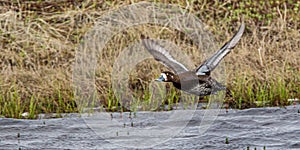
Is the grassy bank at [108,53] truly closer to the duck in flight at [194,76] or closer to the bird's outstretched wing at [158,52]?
the duck in flight at [194,76]

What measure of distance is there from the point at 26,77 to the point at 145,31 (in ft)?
8.80

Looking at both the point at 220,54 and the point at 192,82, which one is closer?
the point at 220,54

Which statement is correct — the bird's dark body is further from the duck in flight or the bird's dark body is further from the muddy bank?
the muddy bank

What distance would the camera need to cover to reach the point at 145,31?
11.8 metres

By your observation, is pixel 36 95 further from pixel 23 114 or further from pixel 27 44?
pixel 27 44

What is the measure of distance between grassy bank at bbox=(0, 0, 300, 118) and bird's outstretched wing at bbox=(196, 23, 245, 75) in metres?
2.20

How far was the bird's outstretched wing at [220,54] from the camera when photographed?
6.38 metres

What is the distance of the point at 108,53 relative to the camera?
37.1 ft

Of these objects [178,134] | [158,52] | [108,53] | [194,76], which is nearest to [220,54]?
[194,76]

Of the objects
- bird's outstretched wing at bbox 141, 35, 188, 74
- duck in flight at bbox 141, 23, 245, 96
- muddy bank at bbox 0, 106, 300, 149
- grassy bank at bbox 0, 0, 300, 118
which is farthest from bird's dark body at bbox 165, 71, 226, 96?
Answer: grassy bank at bbox 0, 0, 300, 118

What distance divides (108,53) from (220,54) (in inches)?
197

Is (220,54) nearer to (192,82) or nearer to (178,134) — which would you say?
(192,82)

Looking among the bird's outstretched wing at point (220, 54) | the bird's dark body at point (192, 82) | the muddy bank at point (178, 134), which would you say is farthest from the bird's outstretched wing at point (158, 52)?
the muddy bank at point (178, 134)

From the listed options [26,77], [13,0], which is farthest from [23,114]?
[13,0]
